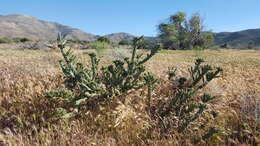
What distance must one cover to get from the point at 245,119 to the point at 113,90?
153cm

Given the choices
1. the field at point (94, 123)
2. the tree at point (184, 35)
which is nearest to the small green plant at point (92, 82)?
the field at point (94, 123)

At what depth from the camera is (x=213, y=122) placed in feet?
6.36

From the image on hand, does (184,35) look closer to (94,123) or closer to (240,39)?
(94,123)

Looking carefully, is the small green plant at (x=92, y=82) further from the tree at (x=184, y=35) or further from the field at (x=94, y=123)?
the tree at (x=184, y=35)

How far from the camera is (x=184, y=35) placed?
135ft

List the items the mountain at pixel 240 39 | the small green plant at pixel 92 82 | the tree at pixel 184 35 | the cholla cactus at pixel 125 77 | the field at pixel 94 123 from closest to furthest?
the field at pixel 94 123 → the small green plant at pixel 92 82 → the cholla cactus at pixel 125 77 → the tree at pixel 184 35 → the mountain at pixel 240 39

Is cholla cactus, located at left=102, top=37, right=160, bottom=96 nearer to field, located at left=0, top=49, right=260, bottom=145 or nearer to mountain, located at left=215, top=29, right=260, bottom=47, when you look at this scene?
field, located at left=0, top=49, right=260, bottom=145

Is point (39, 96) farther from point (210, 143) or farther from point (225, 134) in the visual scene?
point (225, 134)

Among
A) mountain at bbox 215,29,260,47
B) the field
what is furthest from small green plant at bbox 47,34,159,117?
mountain at bbox 215,29,260,47

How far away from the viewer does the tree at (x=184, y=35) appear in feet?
132

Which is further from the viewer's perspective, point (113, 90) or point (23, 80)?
point (23, 80)

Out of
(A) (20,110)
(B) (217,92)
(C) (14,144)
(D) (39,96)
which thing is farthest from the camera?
(B) (217,92)

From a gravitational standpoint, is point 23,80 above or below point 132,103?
above

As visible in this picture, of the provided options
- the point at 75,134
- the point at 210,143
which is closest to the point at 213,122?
the point at 210,143
